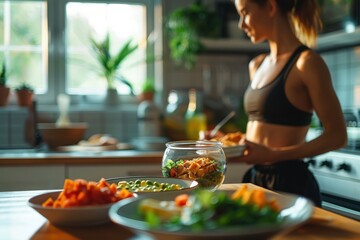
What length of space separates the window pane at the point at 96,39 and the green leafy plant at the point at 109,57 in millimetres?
56

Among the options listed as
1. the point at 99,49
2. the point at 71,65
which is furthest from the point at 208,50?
the point at 71,65

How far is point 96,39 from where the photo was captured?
10.0 ft

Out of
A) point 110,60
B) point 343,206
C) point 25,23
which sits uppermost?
point 25,23

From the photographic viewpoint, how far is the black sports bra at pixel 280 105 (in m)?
1.70

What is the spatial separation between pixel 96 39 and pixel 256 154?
5.70 ft

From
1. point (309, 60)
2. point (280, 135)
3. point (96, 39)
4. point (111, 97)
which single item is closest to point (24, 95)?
point (111, 97)

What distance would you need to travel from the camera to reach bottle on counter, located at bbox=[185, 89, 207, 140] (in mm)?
2783

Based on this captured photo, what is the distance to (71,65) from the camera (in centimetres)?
303

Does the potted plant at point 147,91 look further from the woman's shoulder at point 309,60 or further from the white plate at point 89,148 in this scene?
the woman's shoulder at point 309,60

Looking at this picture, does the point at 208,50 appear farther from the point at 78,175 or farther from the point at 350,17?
the point at 78,175

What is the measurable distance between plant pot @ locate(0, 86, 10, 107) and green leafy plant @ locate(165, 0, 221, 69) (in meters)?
0.94

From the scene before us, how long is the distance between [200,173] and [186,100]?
6.17 ft

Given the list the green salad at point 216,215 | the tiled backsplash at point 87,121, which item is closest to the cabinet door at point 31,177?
the tiled backsplash at point 87,121

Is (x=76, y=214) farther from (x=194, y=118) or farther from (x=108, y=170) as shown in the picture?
(x=194, y=118)
